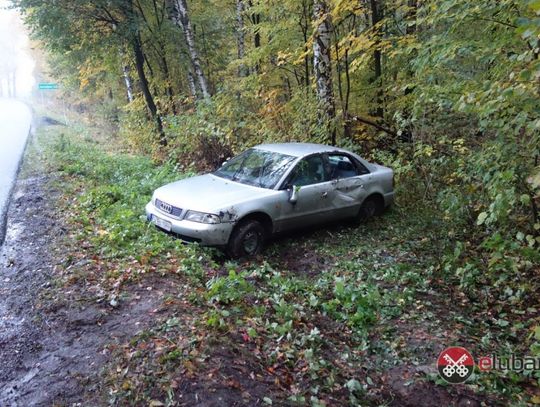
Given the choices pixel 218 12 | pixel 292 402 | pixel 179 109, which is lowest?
pixel 292 402

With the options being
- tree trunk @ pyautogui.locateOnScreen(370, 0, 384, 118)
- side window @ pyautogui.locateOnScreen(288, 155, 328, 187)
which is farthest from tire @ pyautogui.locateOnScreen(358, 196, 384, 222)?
tree trunk @ pyautogui.locateOnScreen(370, 0, 384, 118)

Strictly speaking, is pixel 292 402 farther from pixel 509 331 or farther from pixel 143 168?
pixel 143 168

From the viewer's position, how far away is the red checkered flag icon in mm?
3988

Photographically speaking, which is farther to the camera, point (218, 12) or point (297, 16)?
point (218, 12)

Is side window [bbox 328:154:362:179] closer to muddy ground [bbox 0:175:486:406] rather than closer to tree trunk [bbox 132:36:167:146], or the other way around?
muddy ground [bbox 0:175:486:406]

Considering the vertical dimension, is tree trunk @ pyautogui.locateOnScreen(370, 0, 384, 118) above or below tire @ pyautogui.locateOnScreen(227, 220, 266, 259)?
above

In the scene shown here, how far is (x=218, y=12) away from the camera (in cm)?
1869

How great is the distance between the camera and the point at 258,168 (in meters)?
7.45

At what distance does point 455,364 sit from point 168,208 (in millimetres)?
4451

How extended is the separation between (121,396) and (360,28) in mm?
12312

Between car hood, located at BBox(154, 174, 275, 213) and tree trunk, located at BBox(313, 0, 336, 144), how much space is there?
12.2ft

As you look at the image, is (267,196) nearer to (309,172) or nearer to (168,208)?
(309,172)

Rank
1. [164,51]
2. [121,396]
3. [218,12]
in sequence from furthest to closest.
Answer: [218,12]
[164,51]
[121,396]

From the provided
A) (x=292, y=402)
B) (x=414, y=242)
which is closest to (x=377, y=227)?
(x=414, y=242)
